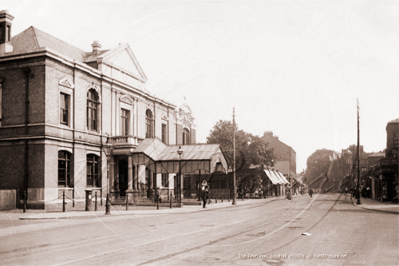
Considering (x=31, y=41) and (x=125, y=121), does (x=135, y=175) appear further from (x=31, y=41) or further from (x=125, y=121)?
(x=31, y=41)

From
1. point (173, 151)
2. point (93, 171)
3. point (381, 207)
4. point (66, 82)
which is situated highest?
point (66, 82)

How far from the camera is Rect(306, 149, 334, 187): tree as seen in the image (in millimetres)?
6941

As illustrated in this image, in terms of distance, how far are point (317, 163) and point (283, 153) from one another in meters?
1.75

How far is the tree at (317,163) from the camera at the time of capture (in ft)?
22.8

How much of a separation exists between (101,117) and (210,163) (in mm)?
10801

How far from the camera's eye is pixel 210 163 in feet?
100

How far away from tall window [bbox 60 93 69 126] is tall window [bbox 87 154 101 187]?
402 centimetres

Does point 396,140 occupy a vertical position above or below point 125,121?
below

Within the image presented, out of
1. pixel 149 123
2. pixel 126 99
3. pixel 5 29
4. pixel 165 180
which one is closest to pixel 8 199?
pixel 5 29

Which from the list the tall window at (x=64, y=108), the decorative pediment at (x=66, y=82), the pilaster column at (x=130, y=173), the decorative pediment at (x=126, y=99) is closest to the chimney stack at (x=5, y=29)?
the decorative pediment at (x=66, y=82)

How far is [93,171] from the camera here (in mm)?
33156

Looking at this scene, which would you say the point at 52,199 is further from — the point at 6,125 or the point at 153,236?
the point at 153,236

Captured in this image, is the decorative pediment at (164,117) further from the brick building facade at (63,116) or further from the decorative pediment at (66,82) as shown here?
the decorative pediment at (66,82)

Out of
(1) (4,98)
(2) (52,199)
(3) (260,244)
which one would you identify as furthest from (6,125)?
(3) (260,244)
